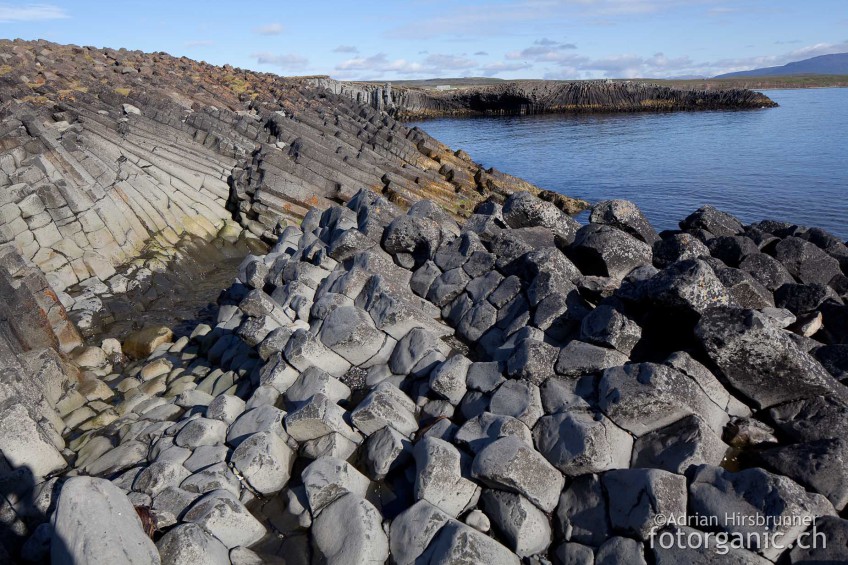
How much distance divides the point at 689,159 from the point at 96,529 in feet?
119

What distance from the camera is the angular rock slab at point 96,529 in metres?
4.61

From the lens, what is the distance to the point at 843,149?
35.2 m

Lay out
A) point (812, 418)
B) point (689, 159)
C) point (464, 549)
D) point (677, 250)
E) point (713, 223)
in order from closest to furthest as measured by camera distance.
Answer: point (464, 549) < point (812, 418) < point (677, 250) < point (713, 223) < point (689, 159)

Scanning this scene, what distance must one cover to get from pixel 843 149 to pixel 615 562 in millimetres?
39470

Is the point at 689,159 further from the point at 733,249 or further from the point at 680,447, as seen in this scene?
the point at 680,447

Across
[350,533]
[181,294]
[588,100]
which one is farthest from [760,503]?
[588,100]

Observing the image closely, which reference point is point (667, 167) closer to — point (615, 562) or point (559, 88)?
point (615, 562)

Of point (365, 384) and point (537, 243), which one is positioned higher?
point (537, 243)

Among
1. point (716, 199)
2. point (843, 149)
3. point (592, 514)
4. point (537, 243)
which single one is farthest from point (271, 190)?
point (843, 149)

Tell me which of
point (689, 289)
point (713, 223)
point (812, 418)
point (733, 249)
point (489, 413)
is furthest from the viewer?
point (713, 223)

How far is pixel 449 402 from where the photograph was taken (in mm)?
7004

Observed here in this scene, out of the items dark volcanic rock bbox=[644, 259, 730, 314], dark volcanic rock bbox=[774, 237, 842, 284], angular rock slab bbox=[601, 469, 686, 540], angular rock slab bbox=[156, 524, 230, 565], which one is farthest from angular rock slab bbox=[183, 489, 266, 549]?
dark volcanic rock bbox=[774, 237, 842, 284]

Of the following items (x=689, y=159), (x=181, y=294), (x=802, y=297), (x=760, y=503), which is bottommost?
(x=181, y=294)

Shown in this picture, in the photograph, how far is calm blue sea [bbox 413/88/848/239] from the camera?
2362 centimetres
